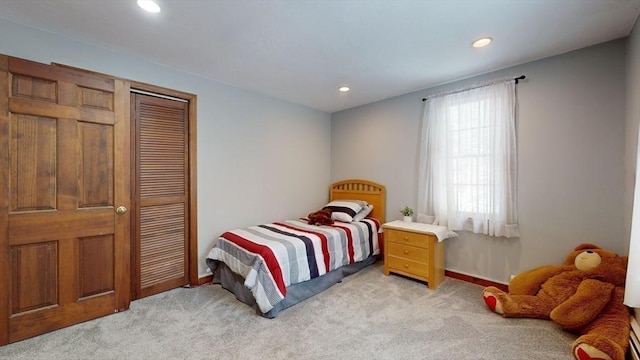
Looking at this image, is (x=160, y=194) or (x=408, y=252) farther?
(x=408, y=252)

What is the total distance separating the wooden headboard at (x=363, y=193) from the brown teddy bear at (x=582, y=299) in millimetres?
1724

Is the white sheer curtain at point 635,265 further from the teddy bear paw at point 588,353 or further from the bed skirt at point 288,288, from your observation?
the bed skirt at point 288,288

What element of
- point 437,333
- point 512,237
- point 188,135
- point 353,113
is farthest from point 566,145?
point 188,135

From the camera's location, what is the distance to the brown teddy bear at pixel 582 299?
1629mm

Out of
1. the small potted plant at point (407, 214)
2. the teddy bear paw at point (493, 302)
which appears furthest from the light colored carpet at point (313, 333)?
the small potted plant at point (407, 214)

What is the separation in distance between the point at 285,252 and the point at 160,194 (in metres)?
1.49

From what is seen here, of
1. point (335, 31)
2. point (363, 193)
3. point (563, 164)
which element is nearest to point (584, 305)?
point (563, 164)

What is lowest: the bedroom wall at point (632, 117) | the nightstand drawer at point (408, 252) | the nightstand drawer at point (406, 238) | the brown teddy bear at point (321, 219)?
the nightstand drawer at point (408, 252)

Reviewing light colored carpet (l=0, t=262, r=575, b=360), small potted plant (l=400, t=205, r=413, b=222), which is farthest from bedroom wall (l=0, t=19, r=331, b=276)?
small potted plant (l=400, t=205, r=413, b=222)

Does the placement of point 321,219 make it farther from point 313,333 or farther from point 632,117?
point 632,117

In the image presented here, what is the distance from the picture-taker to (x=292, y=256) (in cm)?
253

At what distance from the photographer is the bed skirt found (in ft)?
8.03

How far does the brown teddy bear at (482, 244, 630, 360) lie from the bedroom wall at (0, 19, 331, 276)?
8.99 feet

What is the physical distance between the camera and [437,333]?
2.05 m
